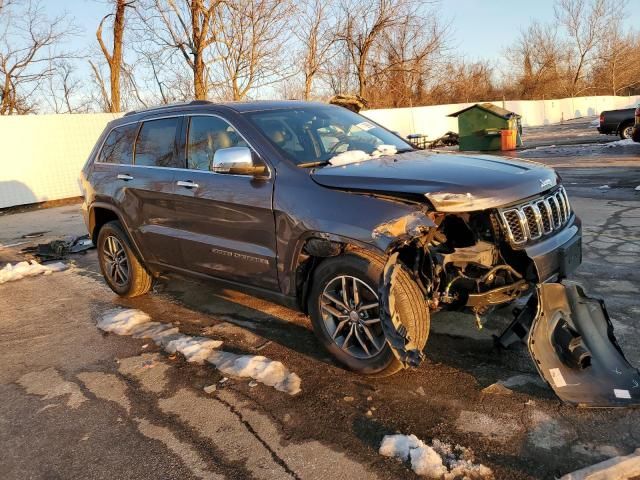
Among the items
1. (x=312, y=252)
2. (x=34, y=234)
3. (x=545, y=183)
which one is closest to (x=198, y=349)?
(x=312, y=252)

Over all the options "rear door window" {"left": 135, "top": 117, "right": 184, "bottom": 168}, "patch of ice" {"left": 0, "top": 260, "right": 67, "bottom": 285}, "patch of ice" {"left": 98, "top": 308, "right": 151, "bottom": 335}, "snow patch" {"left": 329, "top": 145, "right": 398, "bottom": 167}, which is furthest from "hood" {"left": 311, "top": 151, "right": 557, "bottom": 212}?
"patch of ice" {"left": 0, "top": 260, "right": 67, "bottom": 285}

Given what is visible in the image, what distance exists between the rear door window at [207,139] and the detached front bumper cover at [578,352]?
8.15ft

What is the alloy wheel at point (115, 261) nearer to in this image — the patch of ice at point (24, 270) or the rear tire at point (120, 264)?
the rear tire at point (120, 264)

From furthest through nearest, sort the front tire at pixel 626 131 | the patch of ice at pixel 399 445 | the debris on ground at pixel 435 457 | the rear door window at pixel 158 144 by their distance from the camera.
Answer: the front tire at pixel 626 131
the rear door window at pixel 158 144
the patch of ice at pixel 399 445
the debris on ground at pixel 435 457

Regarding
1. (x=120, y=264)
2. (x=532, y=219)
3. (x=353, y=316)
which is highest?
(x=532, y=219)

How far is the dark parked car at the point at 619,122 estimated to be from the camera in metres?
19.1

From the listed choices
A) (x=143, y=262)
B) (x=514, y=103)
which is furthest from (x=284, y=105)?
(x=514, y=103)

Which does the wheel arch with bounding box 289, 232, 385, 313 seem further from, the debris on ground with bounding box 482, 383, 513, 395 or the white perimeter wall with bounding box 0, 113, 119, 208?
the white perimeter wall with bounding box 0, 113, 119, 208

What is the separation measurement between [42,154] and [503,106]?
29.5m

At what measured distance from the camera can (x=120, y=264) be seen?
5.60m

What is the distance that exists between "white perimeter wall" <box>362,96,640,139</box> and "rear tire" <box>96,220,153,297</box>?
19284mm

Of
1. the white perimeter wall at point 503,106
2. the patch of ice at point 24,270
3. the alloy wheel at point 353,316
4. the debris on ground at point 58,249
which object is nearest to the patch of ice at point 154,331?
the alloy wheel at point 353,316

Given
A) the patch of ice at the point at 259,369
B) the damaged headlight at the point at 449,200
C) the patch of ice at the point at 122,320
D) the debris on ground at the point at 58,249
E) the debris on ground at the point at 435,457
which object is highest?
the damaged headlight at the point at 449,200

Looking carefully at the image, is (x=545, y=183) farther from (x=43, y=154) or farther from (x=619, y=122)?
(x=619, y=122)
